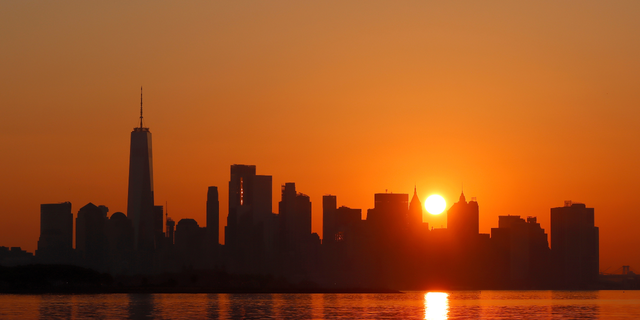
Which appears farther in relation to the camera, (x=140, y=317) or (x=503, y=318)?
(x=503, y=318)

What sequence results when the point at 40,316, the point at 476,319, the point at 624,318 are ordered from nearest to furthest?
the point at 40,316, the point at 476,319, the point at 624,318

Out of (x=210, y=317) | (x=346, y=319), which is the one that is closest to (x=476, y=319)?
(x=346, y=319)

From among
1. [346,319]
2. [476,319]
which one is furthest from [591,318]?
[346,319]

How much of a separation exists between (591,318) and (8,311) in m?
127

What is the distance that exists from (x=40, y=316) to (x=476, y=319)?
286 ft

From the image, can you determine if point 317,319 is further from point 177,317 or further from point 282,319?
point 177,317

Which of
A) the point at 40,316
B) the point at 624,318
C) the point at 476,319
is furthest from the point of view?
the point at 624,318

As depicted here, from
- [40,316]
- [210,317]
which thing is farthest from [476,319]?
[40,316]

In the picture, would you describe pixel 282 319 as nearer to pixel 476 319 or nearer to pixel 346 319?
pixel 346 319

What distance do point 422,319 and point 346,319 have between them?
19.7 meters

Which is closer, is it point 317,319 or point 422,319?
point 317,319

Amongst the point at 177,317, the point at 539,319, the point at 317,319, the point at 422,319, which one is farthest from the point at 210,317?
the point at 539,319

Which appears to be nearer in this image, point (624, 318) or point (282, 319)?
point (282, 319)

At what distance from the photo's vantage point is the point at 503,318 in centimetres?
17300
